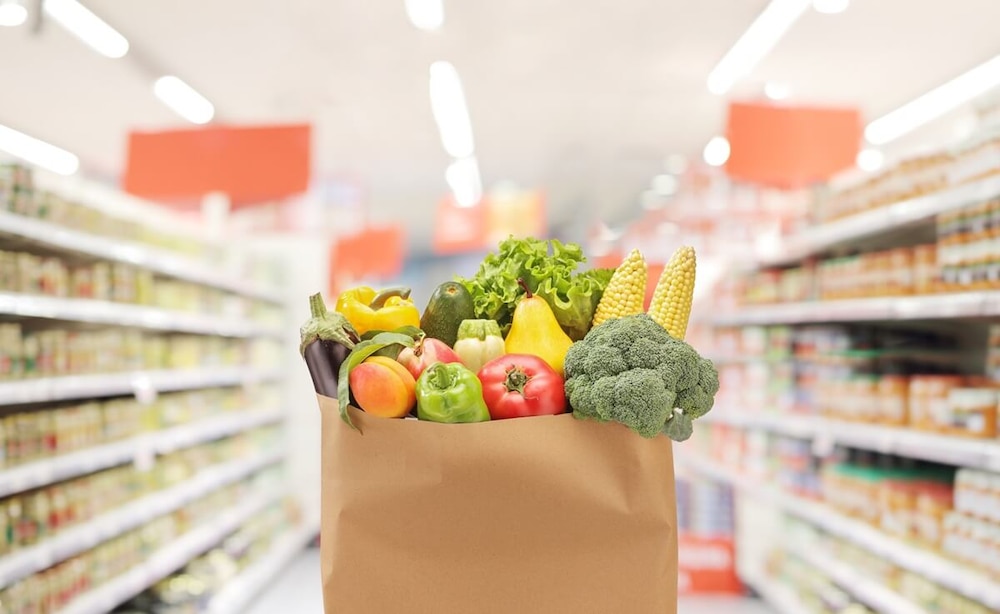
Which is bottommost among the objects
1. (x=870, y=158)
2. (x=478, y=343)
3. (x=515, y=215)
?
(x=478, y=343)

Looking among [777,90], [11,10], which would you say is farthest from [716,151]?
[11,10]

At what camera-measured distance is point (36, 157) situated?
37.1ft

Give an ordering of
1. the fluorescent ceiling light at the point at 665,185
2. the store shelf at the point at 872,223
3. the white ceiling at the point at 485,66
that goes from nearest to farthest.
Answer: the store shelf at the point at 872,223 < the white ceiling at the point at 485,66 < the fluorescent ceiling light at the point at 665,185

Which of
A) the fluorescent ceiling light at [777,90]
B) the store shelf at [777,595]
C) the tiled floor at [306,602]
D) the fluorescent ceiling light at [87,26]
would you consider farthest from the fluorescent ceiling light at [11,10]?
the fluorescent ceiling light at [777,90]

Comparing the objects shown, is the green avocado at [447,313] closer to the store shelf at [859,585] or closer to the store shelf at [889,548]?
the store shelf at [889,548]

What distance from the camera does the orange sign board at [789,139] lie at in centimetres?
513

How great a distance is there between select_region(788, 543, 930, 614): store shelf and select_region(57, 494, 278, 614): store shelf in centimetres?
333

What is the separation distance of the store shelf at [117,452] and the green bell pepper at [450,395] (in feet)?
8.94

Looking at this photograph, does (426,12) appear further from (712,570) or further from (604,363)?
(604,363)

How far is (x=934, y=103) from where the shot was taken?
873 cm

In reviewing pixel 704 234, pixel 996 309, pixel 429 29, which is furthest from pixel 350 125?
pixel 996 309

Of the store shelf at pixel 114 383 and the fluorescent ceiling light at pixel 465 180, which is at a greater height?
the fluorescent ceiling light at pixel 465 180

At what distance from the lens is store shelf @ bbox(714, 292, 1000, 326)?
9.94ft

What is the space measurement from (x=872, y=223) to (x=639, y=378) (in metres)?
3.12
